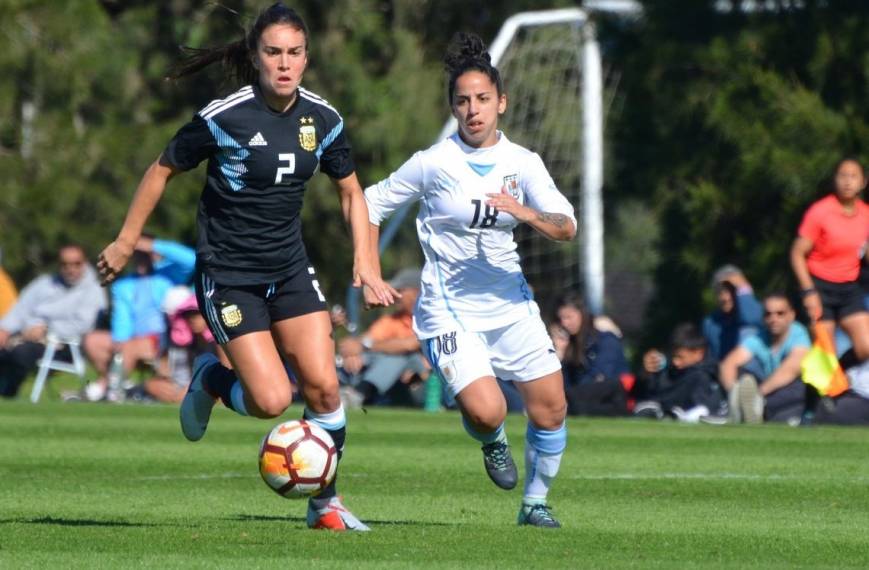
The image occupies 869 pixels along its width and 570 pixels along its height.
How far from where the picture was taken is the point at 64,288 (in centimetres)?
2092

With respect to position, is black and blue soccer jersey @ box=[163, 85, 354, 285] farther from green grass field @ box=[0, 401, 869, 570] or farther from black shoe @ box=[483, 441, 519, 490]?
black shoe @ box=[483, 441, 519, 490]

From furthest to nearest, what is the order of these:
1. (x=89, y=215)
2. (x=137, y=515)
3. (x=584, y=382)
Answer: (x=89, y=215), (x=584, y=382), (x=137, y=515)

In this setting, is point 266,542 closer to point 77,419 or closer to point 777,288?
point 77,419

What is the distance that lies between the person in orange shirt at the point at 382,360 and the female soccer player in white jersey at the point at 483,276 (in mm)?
11080

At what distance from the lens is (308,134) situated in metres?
8.12

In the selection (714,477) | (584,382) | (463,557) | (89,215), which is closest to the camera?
(463,557)

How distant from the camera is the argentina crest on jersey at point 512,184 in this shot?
859cm

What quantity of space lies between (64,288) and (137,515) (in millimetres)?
12490

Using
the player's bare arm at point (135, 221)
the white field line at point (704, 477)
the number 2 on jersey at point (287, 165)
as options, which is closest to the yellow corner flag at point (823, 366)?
the white field line at point (704, 477)

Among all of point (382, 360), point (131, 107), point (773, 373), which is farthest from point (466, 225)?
point (131, 107)

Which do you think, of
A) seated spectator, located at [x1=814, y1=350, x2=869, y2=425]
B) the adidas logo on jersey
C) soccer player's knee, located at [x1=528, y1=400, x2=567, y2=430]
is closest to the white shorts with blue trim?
soccer player's knee, located at [x1=528, y1=400, x2=567, y2=430]

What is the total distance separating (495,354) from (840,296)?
822 cm

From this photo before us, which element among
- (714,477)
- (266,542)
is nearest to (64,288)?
(714,477)

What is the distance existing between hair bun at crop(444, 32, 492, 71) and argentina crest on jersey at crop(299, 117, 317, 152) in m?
0.93
